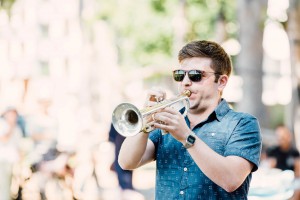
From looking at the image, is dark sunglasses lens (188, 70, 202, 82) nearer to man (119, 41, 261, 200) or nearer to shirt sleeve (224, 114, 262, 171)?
man (119, 41, 261, 200)

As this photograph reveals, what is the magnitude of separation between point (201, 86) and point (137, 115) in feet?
1.06

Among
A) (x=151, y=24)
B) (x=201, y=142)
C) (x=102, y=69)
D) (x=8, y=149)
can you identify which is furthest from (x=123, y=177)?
(x=151, y=24)

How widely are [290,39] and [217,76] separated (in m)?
7.81

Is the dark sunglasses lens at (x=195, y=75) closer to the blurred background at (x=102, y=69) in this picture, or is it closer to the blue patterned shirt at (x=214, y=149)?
the blue patterned shirt at (x=214, y=149)

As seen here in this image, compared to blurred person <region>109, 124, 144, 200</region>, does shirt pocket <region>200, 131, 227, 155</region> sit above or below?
above

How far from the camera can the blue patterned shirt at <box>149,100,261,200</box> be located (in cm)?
284

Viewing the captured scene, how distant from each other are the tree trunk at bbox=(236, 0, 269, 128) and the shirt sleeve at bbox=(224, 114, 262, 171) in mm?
8962

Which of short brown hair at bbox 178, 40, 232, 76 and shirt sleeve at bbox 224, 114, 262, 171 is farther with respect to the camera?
short brown hair at bbox 178, 40, 232, 76

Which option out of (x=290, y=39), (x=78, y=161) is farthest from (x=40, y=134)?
(x=290, y=39)

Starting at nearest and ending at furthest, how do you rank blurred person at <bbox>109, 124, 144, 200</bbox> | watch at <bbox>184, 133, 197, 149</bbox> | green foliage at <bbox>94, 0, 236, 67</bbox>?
watch at <bbox>184, 133, 197, 149</bbox>, blurred person at <bbox>109, 124, 144, 200</bbox>, green foliage at <bbox>94, 0, 236, 67</bbox>

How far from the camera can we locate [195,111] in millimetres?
3031

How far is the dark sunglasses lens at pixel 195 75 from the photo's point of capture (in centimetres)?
298

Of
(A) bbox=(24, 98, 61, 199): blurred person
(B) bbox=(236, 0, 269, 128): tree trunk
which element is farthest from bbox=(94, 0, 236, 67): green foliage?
(A) bbox=(24, 98, 61, 199): blurred person

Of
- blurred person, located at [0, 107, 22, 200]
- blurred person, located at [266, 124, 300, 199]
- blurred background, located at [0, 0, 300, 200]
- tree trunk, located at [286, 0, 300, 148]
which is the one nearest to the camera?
blurred person, located at [0, 107, 22, 200]
